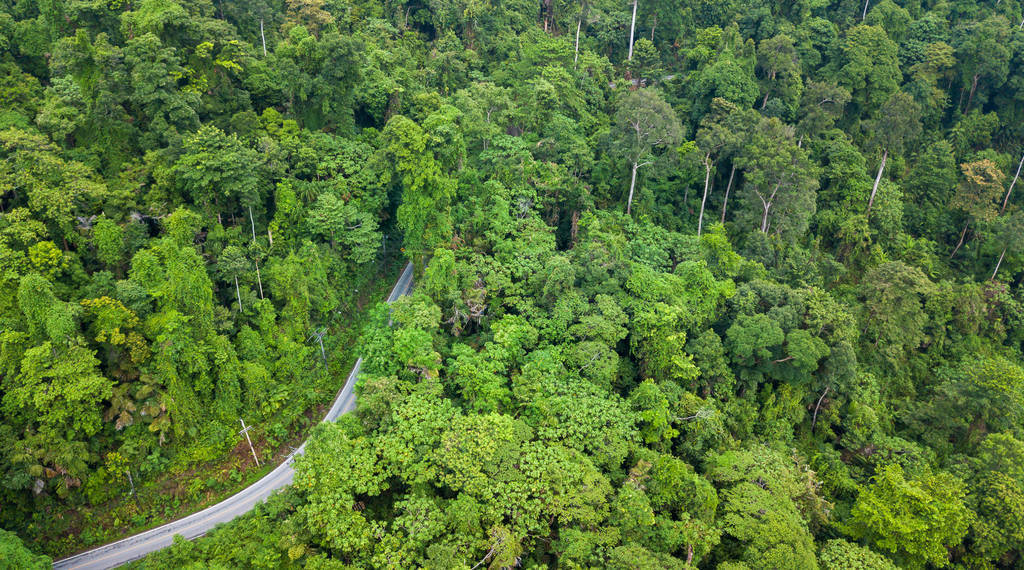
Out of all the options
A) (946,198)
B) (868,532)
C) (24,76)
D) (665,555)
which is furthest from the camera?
(946,198)

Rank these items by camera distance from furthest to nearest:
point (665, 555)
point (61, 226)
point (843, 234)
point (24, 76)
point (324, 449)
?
point (843, 234) < point (24, 76) < point (61, 226) < point (324, 449) < point (665, 555)

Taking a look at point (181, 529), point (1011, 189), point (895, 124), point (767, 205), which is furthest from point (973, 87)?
point (181, 529)

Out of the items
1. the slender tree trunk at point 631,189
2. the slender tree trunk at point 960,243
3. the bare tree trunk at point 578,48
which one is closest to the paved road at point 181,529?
the slender tree trunk at point 631,189

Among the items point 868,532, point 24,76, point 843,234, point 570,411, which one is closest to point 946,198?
point 843,234

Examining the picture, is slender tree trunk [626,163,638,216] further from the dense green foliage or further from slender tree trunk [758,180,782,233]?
slender tree trunk [758,180,782,233]

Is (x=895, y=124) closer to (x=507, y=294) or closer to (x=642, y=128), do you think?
(x=642, y=128)

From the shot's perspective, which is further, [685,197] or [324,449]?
[685,197]

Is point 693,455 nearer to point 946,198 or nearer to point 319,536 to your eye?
point 319,536
